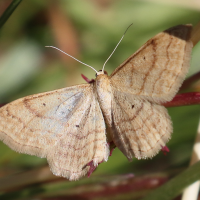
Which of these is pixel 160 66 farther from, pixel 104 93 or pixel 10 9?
pixel 10 9

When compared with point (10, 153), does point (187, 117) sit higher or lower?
lower

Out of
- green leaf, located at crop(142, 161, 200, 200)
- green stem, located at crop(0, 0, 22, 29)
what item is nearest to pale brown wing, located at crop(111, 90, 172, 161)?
green leaf, located at crop(142, 161, 200, 200)

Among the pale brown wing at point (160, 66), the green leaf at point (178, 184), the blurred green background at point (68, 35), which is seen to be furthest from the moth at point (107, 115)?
the blurred green background at point (68, 35)

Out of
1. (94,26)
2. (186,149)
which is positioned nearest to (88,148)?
(186,149)

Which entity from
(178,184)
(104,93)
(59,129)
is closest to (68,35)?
(104,93)

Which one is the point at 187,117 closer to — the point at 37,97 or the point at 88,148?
the point at 88,148
